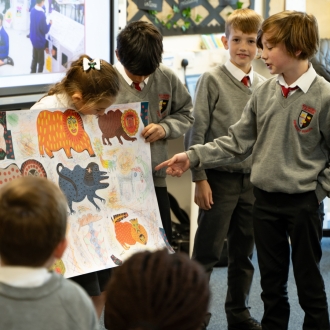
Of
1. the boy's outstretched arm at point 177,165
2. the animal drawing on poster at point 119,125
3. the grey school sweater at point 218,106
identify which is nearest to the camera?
the animal drawing on poster at point 119,125

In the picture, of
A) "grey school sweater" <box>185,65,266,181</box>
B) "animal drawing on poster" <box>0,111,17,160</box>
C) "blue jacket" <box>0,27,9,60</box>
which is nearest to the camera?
"animal drawing on poster" <box>0,111,17,160</box>

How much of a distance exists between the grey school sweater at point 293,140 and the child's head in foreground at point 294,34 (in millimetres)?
114

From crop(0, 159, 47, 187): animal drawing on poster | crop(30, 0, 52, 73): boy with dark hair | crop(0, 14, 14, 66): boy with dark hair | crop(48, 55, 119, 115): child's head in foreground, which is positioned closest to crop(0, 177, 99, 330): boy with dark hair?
crop(0, 159, 47, 187): animal drawing on poster

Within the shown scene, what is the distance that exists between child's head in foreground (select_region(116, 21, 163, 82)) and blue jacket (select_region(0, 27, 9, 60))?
824mm

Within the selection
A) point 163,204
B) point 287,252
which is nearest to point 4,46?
point 163,204

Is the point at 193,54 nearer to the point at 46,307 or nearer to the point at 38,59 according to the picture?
the point at 38,59

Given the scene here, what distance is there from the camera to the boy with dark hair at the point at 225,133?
8.00 ft

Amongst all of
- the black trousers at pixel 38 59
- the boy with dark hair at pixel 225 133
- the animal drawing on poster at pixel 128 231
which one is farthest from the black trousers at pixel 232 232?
the black trousers at pixel 38 59

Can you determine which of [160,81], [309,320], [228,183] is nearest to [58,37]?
[160,81]

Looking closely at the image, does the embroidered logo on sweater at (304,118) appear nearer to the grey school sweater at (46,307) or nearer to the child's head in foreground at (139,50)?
the child's head in foreground at (139,50)

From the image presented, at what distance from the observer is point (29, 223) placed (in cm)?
115

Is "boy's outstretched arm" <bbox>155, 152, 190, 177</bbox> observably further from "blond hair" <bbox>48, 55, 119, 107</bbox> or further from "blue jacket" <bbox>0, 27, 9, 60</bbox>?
"blue jacket" <bbox>0, 27, 9, 60</bbox>

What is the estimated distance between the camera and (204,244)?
2.53 metres

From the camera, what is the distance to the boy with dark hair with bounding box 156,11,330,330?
2.06 meters
